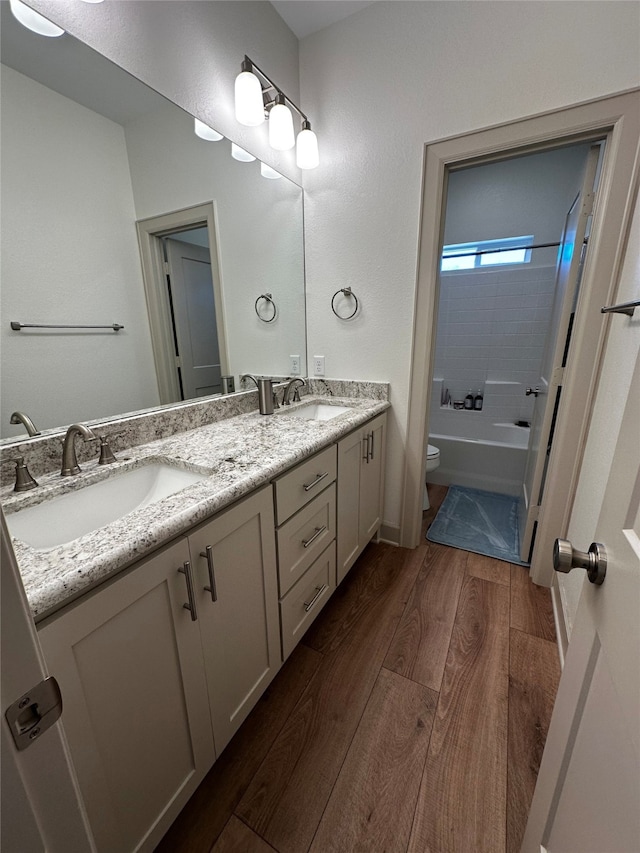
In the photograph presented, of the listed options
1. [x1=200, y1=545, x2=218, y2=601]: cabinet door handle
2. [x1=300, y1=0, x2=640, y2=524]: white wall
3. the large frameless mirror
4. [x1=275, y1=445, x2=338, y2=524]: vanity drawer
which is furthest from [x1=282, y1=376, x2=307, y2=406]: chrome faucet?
[x1=200, y1=545, x2=218, y2=601]: cabinet door handle

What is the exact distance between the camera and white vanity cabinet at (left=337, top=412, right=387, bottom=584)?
151 cm

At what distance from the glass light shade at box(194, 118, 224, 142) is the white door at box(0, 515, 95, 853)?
1.62 meters

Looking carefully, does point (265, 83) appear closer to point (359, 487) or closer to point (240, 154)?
point (240, 154)

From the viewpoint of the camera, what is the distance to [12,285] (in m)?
0.88

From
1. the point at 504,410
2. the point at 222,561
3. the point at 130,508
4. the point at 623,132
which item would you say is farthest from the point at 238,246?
the point at 504,410

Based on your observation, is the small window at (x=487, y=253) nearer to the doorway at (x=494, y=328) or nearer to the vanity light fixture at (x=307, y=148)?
the doorway at (x=494, y=328)

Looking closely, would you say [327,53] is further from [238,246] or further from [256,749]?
[256,749]

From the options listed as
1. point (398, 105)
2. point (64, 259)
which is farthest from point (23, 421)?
point (398, 105)

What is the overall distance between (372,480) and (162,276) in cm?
134

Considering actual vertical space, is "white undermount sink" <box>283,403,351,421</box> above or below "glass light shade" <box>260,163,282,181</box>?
below

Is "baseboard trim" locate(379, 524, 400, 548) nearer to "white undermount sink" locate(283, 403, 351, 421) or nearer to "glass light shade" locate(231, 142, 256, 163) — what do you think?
"white undermount sink" locate(283, 403, 351, 421)

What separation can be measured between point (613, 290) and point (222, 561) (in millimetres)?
1690

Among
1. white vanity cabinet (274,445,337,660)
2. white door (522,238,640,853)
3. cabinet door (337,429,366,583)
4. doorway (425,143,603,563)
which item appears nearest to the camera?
white door (522,238,640,853)

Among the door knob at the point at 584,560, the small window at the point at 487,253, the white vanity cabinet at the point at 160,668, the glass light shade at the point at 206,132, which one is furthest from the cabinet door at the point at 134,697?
the small window at the point at 487,253
